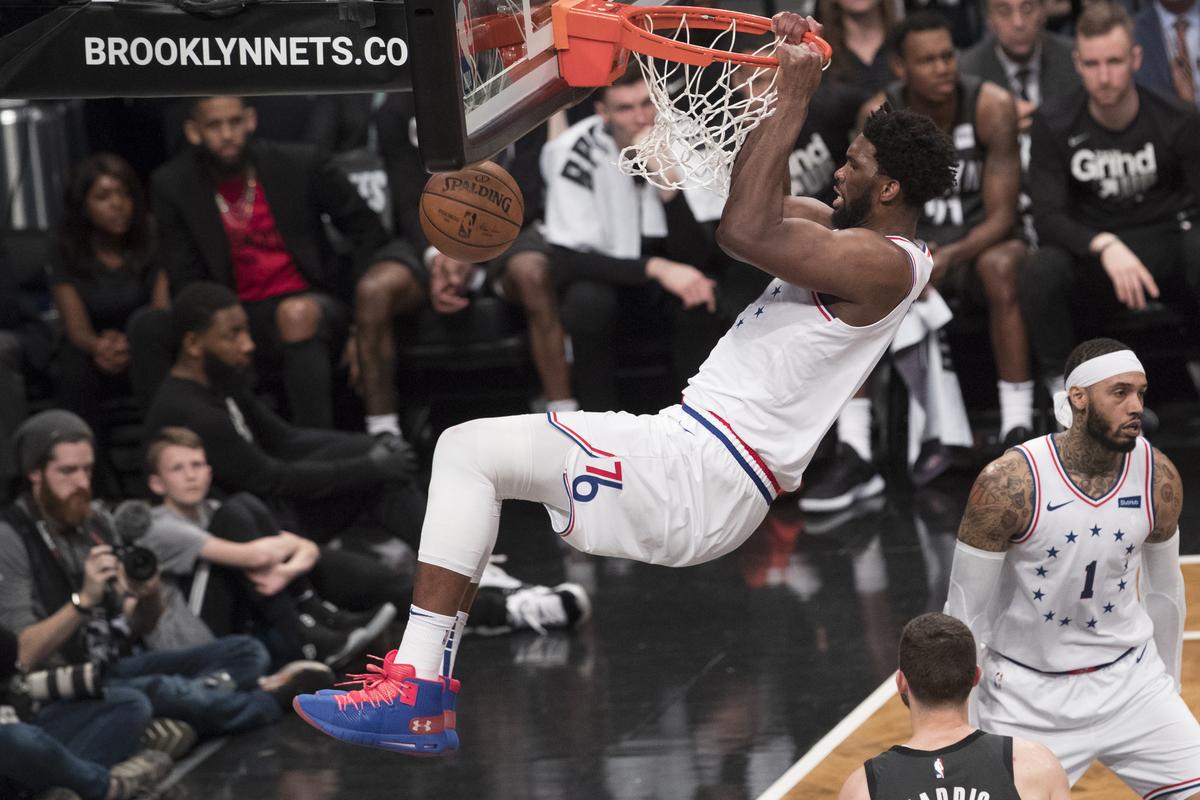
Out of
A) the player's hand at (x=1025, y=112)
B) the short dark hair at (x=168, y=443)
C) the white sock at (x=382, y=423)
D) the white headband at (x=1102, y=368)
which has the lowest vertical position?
the white sock at (x=382, y=423)

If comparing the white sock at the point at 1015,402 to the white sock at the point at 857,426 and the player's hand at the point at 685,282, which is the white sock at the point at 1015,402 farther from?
the player's hand at the point at 685,282

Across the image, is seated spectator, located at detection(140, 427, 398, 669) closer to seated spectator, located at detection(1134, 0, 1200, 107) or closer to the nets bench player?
the nets bench player

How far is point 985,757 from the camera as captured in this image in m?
4.04

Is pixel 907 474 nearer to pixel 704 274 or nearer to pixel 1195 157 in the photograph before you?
pixel 704 274

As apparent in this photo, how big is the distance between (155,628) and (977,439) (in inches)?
164

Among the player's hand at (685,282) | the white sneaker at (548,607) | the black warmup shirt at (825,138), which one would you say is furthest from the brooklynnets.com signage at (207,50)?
the black warmup shirt at (825,138)

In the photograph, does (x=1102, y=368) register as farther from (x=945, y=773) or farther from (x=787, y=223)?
(x=945, y=773)

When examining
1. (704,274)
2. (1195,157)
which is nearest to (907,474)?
(704,274)

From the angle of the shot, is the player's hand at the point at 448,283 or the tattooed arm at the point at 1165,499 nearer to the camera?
the tattooed arm at the point at 1165,499

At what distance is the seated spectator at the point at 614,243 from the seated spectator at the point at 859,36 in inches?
39.6

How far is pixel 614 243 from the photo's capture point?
9164 millimetres

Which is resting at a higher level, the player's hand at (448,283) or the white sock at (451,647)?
the player's hand at (448,283)

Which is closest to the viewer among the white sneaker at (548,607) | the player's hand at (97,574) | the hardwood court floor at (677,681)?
the hardwood court floor at (677,681)

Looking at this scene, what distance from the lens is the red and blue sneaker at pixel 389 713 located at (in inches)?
179
